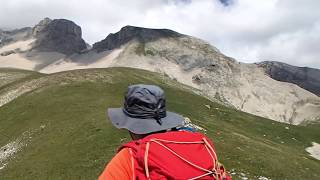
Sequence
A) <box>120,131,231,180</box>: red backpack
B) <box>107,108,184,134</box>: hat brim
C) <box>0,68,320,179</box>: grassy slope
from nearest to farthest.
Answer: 1. <box>120,131,231,180</box>: red backpack
2. <box>107,108,184,134</box>: hat brim
3. <box>0,68,320,179</box>: grassy slope

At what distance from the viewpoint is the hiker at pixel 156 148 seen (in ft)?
21.8

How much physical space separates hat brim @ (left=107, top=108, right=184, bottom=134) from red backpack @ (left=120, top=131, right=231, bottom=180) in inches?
15.5

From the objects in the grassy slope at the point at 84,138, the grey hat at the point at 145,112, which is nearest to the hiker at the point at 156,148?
the grey hat at the point at 145,112

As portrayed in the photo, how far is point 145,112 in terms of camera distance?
7562mm

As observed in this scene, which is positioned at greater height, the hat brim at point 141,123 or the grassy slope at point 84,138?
the hat brim at point 141,123

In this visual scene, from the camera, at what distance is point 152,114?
24.8 ft

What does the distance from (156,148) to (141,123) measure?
84 centimetres

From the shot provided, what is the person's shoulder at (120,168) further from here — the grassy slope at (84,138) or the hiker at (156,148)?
the grassy slope at (84,138)

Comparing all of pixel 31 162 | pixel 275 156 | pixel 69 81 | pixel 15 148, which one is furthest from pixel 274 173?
pixel 69 81

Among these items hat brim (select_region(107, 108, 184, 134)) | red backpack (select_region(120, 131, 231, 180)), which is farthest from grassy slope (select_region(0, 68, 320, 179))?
red backpack (select_region(120, 131, 231, 180))

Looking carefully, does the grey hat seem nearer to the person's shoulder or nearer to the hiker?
the hiker

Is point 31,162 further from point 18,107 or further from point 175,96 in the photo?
point 175,96

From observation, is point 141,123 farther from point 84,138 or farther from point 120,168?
point 84,138

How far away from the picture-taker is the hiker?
6.66m
